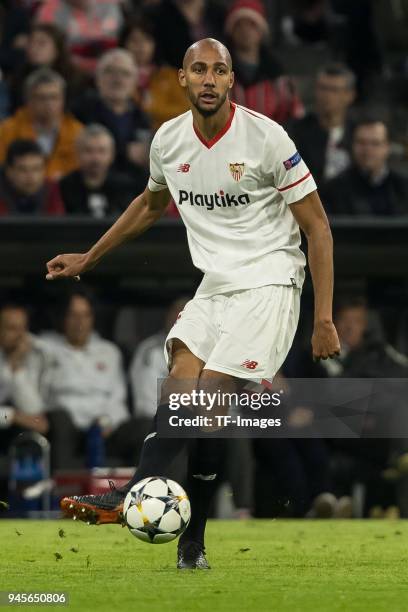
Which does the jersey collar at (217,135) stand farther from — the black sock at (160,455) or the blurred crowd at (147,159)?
the blurred crowd at (147,159)

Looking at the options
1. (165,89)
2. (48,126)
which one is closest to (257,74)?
(165,89)

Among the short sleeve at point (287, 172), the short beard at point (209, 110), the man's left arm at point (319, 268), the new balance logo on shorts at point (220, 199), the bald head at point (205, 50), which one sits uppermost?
the bald head at point (205, 50)

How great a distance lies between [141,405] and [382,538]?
141 inches

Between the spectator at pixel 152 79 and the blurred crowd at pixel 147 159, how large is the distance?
0.05 ft

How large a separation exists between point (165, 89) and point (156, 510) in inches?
343

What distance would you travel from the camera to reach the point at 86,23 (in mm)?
14664

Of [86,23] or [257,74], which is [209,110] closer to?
[257,74]

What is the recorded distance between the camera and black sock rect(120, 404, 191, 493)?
616cm

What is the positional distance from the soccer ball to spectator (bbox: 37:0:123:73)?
29.3ft

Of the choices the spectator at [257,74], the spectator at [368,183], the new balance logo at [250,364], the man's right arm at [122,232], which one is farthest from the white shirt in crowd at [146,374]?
the new balance logo at [250,364]

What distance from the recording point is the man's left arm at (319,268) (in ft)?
20.0

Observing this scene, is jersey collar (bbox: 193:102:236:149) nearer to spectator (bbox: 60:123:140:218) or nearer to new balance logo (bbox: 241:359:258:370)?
new balance logo (bbox: 241:359:258:370)

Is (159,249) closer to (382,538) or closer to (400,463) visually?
(400,463)

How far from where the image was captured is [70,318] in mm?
11805
